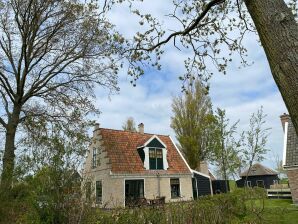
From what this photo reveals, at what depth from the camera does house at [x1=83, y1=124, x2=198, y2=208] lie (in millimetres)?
27078

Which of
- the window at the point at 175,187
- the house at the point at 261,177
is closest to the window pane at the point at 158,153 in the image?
the window at the point at 175,187

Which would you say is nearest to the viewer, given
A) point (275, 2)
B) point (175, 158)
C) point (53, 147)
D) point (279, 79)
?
point (279, 79)

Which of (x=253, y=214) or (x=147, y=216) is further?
(x=253, y=214)

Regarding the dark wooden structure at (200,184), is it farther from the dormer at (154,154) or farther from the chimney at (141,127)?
the chimney at (141,127)

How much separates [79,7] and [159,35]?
416 inches

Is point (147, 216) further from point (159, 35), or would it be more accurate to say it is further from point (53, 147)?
point (159, 35)

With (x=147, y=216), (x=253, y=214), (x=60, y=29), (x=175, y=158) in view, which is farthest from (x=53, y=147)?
(x=175, y=158)

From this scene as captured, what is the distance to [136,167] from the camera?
94.1ft

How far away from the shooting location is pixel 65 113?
19219mm

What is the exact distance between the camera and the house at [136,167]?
88.8 feet

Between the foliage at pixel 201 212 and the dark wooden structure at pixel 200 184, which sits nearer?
the foliage at pixel 201 212

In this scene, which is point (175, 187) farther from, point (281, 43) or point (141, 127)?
point (281, 43)

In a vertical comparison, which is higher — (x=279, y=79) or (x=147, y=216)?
(x=279, y=79)

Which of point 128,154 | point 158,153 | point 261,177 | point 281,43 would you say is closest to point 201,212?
point 281,43
